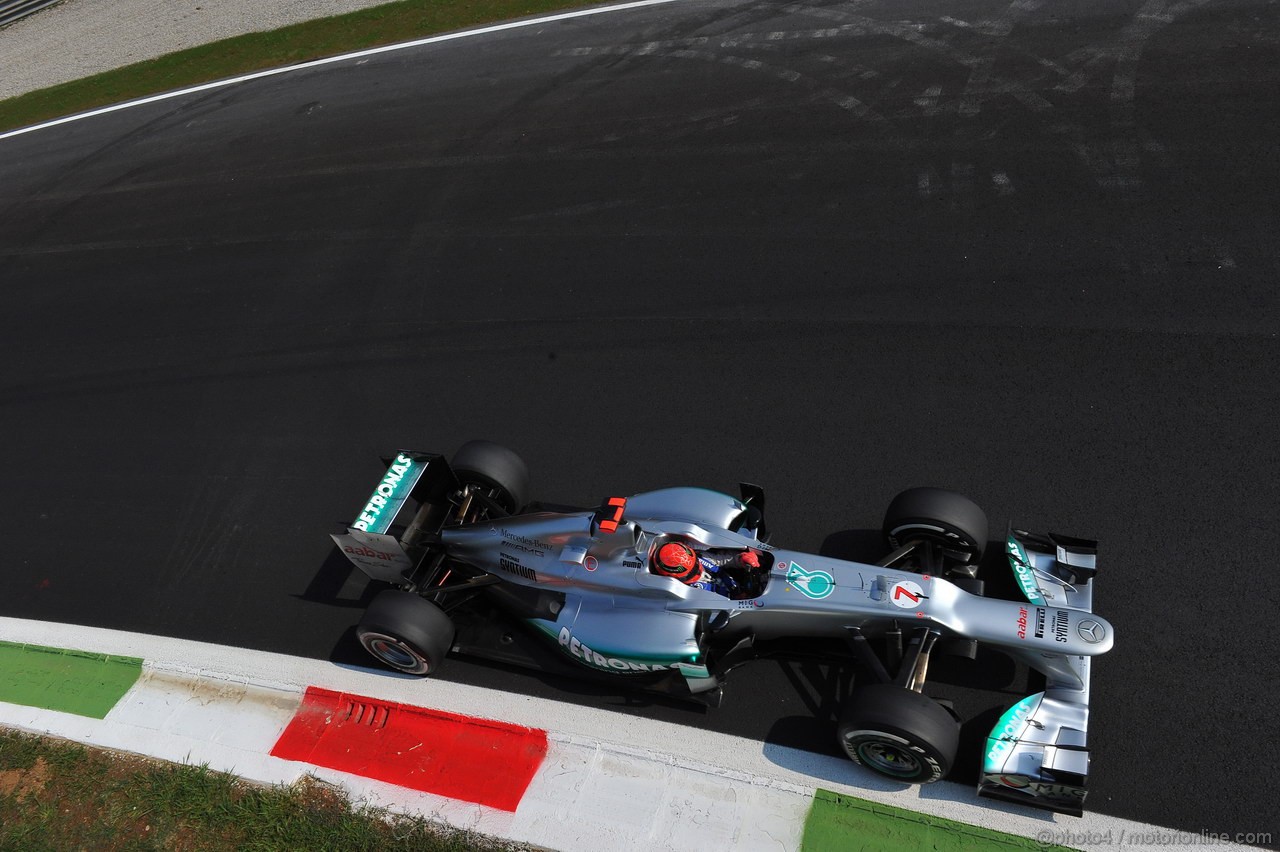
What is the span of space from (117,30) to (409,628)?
A: 19.2 m

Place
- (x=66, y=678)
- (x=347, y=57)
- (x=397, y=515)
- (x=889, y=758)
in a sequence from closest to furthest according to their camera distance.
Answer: (x=889, y=758) → (x=397, y=515) → (x=66, y=678) → (x=347, y=57)

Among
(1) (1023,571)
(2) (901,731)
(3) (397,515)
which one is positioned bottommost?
(2) (901,731)

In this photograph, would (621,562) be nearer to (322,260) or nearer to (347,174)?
(322,260)

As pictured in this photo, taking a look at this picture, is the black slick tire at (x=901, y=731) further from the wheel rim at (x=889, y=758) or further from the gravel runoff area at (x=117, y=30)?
the gravel runoff area at (x=117, y=30)

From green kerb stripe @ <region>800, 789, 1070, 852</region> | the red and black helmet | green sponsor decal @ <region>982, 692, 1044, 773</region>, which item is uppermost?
the red and black helmet

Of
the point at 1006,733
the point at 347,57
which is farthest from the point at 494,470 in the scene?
the point at 347,57

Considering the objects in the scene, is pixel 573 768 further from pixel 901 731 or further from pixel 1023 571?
pixel 1023 571

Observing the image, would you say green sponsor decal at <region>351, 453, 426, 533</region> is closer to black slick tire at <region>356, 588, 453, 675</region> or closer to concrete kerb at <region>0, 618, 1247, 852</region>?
black slick tire at <region>356, 588, 453, 675</region>

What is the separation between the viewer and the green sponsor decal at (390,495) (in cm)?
708

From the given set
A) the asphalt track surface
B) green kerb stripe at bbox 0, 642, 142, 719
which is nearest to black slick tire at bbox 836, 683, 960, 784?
the asphalt track surface

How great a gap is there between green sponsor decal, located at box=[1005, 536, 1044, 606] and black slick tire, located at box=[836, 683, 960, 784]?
116 cm

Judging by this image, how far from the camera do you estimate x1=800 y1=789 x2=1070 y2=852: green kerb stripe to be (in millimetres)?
5695

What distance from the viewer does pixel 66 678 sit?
8109 mm

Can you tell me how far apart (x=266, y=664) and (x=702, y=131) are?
810 centimetres
